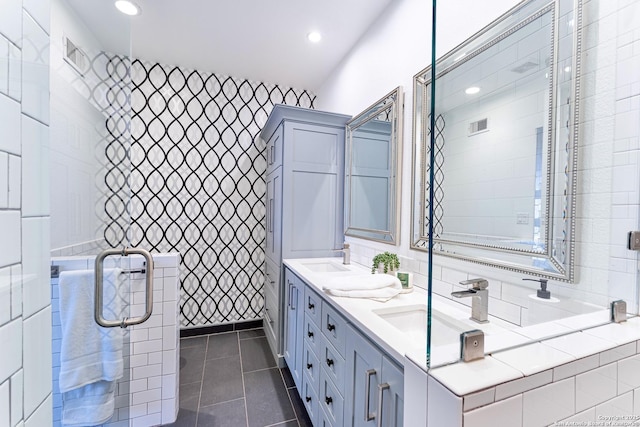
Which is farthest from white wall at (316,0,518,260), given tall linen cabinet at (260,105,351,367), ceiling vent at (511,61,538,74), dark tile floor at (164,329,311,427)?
dark tile floor at (164,329,311,427)

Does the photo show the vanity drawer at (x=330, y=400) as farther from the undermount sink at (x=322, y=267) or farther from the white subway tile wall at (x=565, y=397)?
the undermount sink at (x=322, y=267)

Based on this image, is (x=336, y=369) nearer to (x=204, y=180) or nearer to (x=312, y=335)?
(x=312, y=335)

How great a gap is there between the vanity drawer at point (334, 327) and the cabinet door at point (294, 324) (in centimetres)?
39

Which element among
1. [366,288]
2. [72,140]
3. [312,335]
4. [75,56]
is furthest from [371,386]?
[75,56]

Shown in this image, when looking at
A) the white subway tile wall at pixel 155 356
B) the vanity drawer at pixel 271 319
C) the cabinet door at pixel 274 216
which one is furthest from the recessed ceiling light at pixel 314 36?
the vanity drawer at pixel 271 319

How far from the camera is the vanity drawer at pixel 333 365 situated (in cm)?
123

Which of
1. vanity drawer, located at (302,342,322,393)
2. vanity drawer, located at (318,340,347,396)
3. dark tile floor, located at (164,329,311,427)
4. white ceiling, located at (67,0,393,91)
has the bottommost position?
dark tile floor, located at (164,329,311,427)

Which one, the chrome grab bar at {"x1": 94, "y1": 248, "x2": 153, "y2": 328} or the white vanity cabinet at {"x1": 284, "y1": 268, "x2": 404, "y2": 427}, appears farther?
the chrome grab bar at {"x1": 94, "y1": 248, "x2": 153, "y2": 328}

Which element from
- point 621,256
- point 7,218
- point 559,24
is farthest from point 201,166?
point 621,256

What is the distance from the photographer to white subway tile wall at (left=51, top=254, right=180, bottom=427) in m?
1.59

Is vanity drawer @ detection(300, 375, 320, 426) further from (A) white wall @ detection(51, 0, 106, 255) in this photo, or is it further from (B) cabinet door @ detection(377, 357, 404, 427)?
(A) white wall @ detection(51, 0, 106, 255)

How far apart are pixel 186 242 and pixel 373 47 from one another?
2.47m

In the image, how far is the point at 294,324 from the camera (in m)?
1.97

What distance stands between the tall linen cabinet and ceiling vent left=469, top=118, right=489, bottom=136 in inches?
50.2
